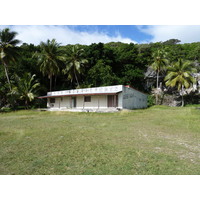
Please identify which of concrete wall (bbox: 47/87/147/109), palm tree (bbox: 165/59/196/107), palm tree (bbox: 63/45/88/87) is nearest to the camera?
concrete wall (bbox: 47/87/147/109)

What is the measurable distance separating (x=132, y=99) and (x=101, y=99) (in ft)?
14.7

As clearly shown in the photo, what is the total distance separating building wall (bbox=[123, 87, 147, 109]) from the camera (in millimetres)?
18219

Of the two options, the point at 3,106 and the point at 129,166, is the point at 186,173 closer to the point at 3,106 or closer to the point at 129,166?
the point at 129,166

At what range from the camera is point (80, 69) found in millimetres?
26906

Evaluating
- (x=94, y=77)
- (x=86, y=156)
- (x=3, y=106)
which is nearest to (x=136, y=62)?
(x=94, y=77)

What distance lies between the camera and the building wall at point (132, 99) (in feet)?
59.8

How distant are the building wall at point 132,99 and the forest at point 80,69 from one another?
20.3 feet

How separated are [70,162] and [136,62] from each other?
3171 cm

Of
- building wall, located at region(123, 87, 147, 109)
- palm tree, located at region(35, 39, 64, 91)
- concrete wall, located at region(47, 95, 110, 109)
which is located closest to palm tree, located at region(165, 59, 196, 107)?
building wall, located at region(123, 87, 147, 109)

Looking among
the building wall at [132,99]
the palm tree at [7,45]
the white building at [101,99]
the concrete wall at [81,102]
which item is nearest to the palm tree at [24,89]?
the palm tree at [7,45]

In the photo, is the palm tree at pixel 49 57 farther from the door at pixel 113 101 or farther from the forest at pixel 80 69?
the door at pixel 113 101

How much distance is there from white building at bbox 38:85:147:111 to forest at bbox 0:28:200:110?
14.4 ft

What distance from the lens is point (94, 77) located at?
27.3m

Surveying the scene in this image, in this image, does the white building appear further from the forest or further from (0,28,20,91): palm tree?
(0,28,20,91): palm tree
